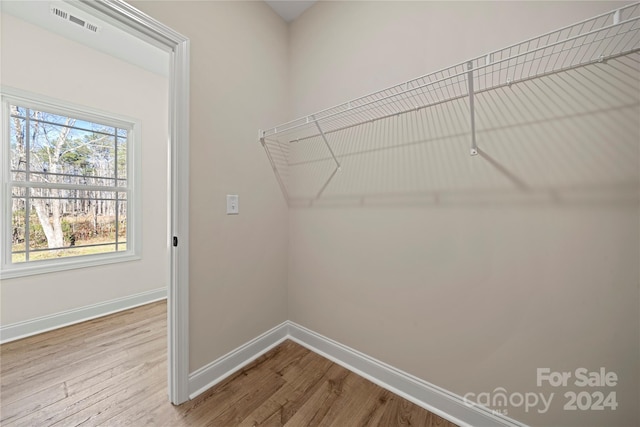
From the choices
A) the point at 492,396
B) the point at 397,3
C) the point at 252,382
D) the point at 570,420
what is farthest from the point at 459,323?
the point at 397,3

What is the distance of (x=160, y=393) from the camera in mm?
1362

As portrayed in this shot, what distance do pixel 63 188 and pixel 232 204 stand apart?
2080 mm

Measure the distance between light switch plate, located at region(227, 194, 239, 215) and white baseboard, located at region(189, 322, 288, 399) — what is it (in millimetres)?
928

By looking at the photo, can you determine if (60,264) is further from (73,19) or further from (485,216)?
(485,216)

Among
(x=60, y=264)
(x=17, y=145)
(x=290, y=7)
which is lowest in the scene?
(x=60, y=264)

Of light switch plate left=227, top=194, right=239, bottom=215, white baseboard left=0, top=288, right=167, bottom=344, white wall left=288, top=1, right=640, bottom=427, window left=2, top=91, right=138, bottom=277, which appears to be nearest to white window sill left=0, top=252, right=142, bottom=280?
window left=2, top=91, right=138, bottom=277

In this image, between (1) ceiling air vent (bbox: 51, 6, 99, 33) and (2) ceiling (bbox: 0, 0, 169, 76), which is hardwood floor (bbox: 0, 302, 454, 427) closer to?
(2) ceiling (bbox: 0, 0, 169, 76)

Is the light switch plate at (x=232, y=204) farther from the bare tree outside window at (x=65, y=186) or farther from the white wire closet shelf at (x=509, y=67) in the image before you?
the bare tree outside window at (x=65, y=186)

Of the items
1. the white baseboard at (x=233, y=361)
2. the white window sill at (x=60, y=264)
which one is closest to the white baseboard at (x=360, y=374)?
the white baseboard at (x=233, y=361)

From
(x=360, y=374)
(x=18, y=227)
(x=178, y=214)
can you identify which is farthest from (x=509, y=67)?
(x=18, y=227)

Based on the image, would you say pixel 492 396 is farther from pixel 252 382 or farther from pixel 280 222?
pixel 280 222

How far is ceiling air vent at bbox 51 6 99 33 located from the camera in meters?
1.86

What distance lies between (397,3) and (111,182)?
123 inches

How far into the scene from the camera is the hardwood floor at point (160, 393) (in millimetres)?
1199
